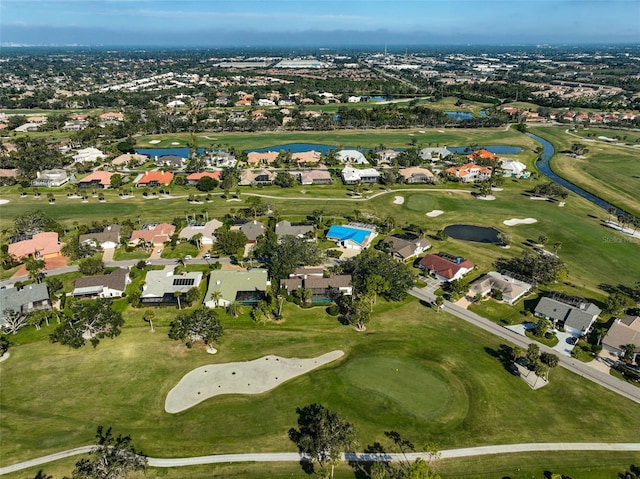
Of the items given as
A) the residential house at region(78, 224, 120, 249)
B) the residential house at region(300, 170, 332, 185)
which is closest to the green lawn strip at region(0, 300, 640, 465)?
the residential house at region(78, 224, 120, 249)

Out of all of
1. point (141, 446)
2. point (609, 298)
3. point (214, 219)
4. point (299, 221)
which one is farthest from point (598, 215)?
point (141, 446)

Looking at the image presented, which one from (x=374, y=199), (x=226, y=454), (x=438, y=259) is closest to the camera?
(x=226, y=454)

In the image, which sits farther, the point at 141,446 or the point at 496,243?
the point at 496,243

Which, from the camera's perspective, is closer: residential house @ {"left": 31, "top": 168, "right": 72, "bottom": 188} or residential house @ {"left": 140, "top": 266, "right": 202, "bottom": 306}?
residential house @ {"left": 140, "top": 266, "right": 202, "bottom": 306}

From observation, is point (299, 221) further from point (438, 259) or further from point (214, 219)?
point (438, 259)

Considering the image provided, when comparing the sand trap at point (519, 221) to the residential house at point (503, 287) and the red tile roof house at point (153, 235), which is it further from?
the red tile roof house at point (153, 235)

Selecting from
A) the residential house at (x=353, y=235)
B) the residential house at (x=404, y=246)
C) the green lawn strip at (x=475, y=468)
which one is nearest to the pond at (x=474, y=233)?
the residential house at (x=404, y=246)

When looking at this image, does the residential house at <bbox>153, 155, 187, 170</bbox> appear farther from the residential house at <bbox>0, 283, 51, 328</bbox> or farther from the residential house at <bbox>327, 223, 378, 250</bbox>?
the residential house at <bbox>0, 283, 51, 328</bbox>
